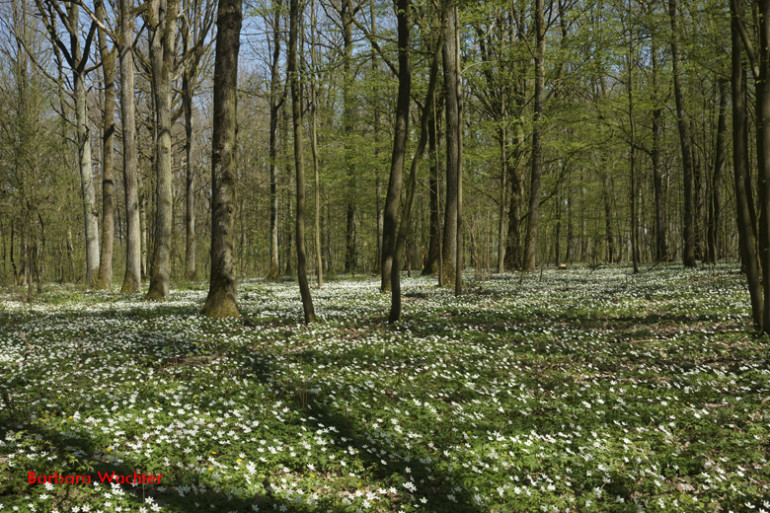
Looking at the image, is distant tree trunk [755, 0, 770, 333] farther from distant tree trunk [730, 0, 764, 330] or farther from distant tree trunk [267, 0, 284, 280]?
distant tree trunk [267, 0, 284, 280]

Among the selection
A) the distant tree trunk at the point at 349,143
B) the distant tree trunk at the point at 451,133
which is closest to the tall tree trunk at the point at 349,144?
the distant tree trunk at the point at 349,143

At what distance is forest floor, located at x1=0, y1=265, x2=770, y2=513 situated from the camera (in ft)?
15.3

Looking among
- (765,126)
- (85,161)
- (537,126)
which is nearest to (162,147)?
(85,161)

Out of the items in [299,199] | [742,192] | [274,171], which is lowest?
[742,192]

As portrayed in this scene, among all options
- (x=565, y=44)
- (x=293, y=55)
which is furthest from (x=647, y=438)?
(x=565, y=44)

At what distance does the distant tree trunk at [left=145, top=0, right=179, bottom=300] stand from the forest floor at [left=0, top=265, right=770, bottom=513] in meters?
4.34

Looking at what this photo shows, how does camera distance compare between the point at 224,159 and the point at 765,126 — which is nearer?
the point at 765,126

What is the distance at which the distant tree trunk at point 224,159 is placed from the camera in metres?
11.9

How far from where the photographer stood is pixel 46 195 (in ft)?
60.6

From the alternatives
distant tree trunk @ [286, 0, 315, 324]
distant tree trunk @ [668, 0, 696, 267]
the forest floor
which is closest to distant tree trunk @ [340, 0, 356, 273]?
distant tree trunk @ [286, 0, 315, 324]

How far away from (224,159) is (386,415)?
8.39 meters

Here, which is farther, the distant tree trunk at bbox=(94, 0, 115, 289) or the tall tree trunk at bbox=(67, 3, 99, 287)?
the tall tree trunk at bbox=(67, 3, 99, 287)

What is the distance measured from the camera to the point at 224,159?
39.2 feet

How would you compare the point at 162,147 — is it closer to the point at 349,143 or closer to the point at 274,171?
the point at 349,143
